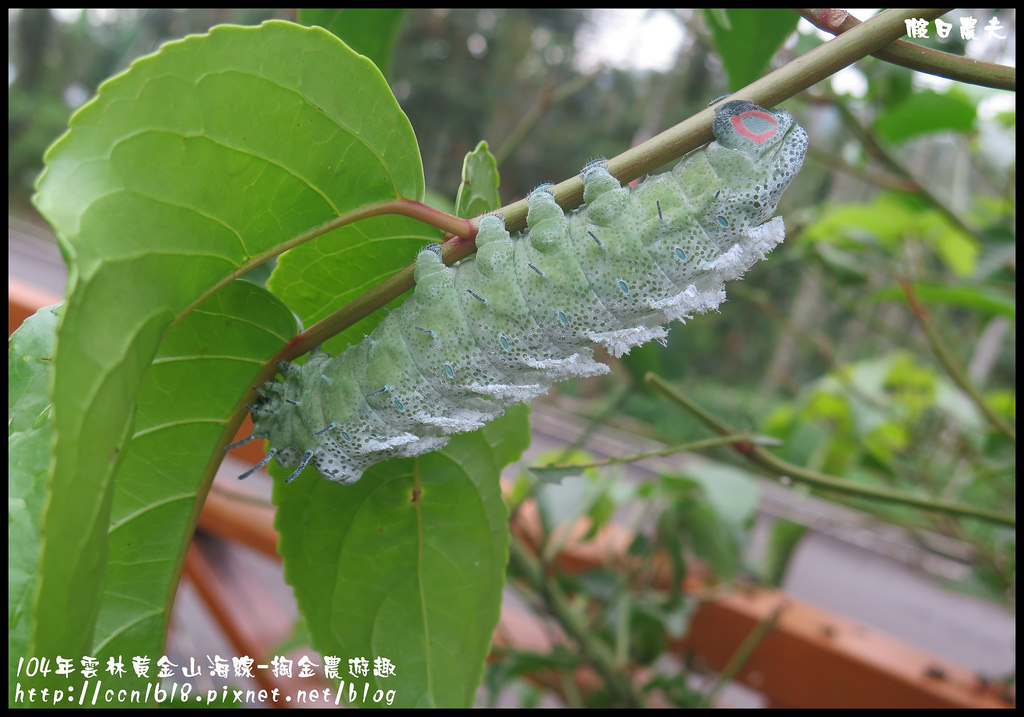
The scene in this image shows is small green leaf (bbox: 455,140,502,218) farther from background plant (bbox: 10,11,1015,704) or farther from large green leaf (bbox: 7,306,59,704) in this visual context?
large green leaf (bbox: 7,306,59,704)

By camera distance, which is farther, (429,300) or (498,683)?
(498,683)

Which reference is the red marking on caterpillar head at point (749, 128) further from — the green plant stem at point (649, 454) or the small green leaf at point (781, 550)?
the small green leaf at point (781, 550)

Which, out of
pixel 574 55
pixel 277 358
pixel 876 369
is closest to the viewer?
pixel 277 358

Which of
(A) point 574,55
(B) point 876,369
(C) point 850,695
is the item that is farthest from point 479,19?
(C) point 850,695

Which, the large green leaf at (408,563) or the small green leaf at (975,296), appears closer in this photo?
the large green leaf at (408,563)

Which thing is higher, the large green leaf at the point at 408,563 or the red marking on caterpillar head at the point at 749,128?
the red marking on caterpillar head at the point at 749,128

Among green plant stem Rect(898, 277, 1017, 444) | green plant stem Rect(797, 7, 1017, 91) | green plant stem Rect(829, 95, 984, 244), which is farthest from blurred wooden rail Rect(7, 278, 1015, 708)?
green plant stem Rect(797, 7, 1017, 91)

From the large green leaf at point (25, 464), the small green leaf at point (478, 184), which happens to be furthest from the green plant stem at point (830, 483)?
the large green leaf at point (25, 464)

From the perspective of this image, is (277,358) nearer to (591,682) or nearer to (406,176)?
(406,176)
